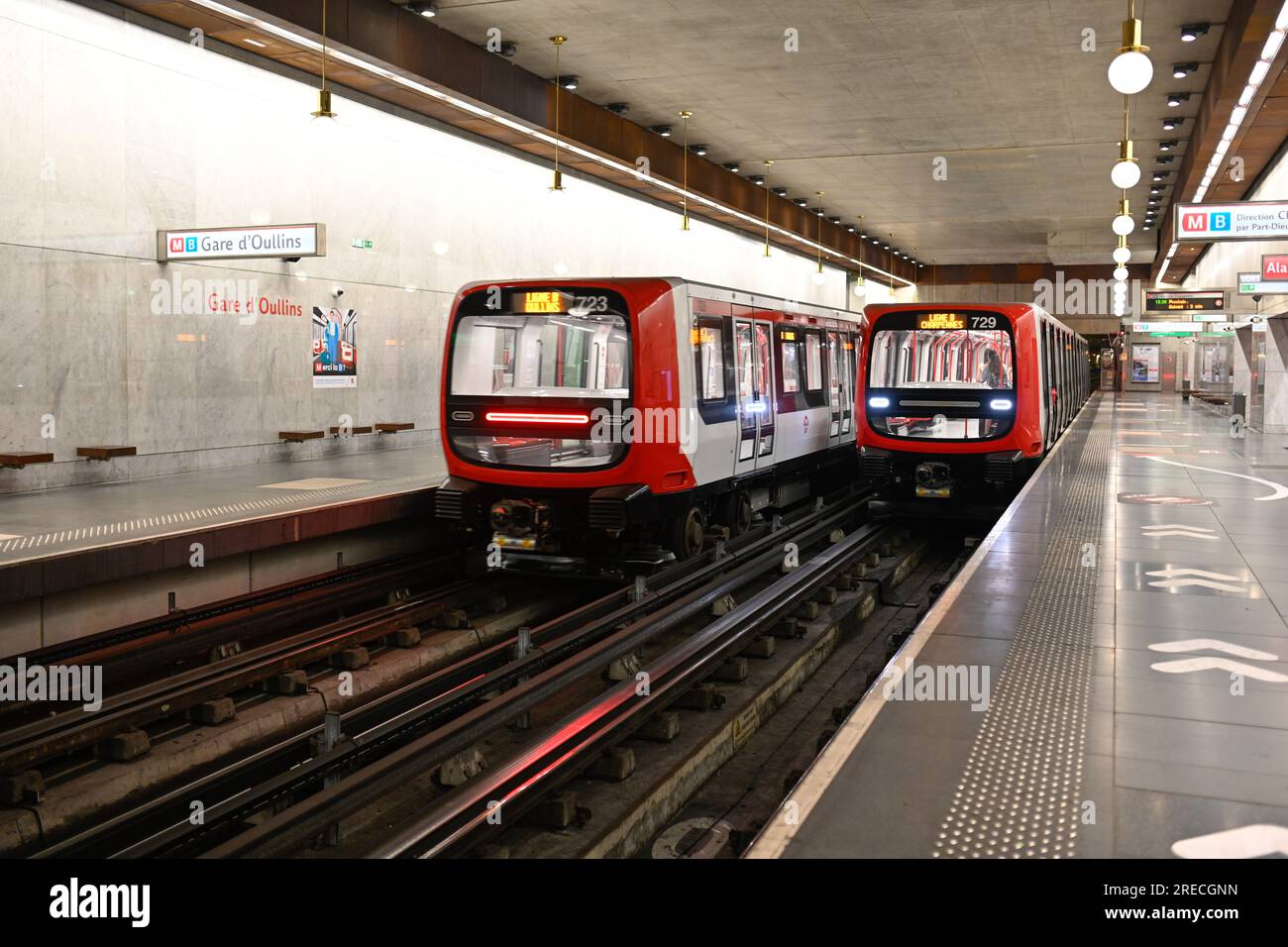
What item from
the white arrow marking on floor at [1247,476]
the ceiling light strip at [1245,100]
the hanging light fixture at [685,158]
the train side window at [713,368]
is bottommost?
the white arrow marking on floor at [1247,476]

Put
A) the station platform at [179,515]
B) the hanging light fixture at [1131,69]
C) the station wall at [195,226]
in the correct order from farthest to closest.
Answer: the station wall at [195,226]
the station platform at [179,515]
the hanging light fixture at [1131,69]

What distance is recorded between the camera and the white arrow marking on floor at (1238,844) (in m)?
3.27

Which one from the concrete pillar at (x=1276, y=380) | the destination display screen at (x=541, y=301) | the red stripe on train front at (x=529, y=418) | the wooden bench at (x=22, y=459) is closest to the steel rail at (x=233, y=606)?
the red stripe on train front at (x=529, y=418)

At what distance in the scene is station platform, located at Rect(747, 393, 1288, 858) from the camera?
345 centimetres

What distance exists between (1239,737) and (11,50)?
11603 mm

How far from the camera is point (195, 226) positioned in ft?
42.6

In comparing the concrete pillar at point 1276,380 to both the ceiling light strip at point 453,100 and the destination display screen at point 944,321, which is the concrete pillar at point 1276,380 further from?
the destination display screen at point 944,321

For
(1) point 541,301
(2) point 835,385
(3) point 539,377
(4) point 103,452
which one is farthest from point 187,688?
(2) point 835,385

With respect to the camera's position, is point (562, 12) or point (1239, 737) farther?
point (562, 12)

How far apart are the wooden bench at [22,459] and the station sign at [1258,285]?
16298 mm

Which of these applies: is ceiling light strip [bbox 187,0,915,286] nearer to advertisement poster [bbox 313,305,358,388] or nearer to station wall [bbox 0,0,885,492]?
station wall [bbox 0,0,885,492]

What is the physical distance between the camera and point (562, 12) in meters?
13.0
